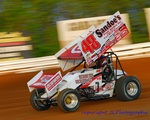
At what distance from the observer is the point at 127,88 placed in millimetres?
8219

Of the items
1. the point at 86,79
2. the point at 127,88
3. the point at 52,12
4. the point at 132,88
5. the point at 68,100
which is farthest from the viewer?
the point at 52,12

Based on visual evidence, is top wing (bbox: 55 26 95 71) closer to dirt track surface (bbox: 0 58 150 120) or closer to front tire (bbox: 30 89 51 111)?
front tire (bbox: 30 89 51 111)

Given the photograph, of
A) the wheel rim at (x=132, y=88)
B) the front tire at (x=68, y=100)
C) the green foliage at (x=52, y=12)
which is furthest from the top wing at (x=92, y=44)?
Result: the green foliage at (x=52, y=12)

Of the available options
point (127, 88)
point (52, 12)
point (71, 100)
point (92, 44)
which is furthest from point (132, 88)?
point (52, 12)

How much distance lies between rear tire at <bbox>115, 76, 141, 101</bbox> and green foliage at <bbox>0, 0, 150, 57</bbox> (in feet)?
34.1

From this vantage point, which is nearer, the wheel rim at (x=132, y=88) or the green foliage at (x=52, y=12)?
the wheel rim at (x=132, y=88)

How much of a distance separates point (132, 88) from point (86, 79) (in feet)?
3.64

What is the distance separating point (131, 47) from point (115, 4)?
6787 millimetres

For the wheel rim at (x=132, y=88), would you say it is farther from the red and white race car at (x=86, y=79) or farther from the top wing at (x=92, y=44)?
the top wing at (x=92, y=44)

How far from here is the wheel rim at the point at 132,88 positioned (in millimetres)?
8234

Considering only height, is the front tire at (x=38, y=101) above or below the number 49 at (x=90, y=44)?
below

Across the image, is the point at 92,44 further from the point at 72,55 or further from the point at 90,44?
the point at 72,55

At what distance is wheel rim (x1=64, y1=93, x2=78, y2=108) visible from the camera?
296 inches

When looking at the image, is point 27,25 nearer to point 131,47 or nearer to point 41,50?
point 41,50
